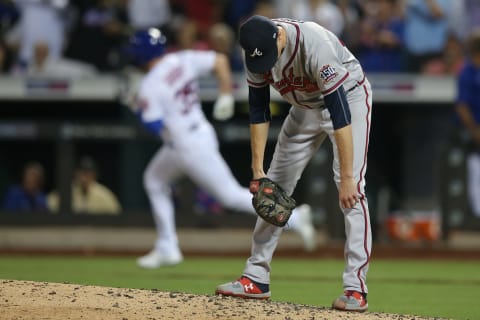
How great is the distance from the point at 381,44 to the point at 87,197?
3.57 metres

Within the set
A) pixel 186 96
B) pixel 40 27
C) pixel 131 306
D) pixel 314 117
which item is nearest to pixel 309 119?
pixel 314 117

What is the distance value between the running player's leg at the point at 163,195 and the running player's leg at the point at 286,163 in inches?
132

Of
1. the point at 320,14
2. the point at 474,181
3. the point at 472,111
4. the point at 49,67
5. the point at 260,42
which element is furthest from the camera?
the point at 49,67

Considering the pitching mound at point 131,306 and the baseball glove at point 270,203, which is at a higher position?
the baseball glove at point 270,203

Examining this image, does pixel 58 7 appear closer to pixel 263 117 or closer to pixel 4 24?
pixel 4 24

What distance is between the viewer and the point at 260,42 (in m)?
5.41

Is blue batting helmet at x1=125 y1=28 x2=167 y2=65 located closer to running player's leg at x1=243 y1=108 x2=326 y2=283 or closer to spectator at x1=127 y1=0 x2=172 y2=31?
spectator at x1=127 y1=0 x2=172 y2=31

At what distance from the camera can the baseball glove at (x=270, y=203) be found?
5.82 meters

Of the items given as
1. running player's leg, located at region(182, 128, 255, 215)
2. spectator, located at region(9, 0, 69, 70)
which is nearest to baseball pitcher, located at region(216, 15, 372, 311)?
running player's leg, located at region(182, 128, 255, 215)

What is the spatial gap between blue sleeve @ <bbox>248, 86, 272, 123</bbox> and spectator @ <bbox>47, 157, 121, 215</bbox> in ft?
20.1

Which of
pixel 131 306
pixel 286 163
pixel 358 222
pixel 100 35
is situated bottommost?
pixel 131 306

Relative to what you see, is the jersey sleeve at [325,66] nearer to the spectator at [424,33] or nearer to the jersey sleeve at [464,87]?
the jersey sleeve at [464,87]

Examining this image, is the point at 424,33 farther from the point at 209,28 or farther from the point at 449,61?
the point at 209,28

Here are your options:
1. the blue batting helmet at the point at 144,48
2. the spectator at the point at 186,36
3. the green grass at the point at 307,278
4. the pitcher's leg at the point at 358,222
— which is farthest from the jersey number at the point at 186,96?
the pitcher's leg at the point at 358,222
